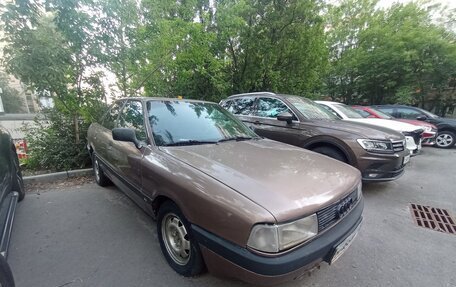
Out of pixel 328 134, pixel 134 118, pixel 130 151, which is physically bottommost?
pixel 328 134

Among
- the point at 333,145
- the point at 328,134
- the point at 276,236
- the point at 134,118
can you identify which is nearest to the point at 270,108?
the point at 328,134

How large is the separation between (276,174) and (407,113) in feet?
33.3

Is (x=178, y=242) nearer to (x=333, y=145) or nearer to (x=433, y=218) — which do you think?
(x=333, y=145)

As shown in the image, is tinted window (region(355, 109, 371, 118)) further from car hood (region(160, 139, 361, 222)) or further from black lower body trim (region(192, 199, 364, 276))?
black lower body trim (region(192, 199, 364, 276))

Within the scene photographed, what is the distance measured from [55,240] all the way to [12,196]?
74 centimetres

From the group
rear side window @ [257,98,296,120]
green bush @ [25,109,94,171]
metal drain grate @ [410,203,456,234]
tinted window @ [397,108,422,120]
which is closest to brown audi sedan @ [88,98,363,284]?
metal drain grate @ [410,203,456,234]

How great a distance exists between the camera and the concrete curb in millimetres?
4488

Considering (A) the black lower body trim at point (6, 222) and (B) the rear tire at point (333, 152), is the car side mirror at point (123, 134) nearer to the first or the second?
(A) the black lower body trim at point (6, 222)

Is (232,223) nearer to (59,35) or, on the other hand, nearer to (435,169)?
(59,35)

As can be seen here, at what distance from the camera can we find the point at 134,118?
306cm

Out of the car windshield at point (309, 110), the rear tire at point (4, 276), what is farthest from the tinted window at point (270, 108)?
the rear tire at point (4, 276)

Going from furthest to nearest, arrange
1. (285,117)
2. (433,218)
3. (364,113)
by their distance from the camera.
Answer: (364,113) → (285,117) → (433,218)

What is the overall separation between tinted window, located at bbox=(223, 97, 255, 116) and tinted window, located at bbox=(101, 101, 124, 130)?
2.68 metres

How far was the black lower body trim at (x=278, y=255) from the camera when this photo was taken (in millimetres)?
1512
